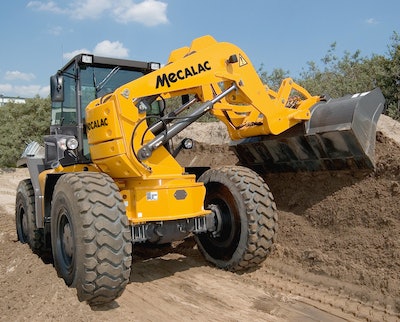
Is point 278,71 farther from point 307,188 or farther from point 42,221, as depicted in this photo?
point 42,221

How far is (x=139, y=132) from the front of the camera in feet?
14.1

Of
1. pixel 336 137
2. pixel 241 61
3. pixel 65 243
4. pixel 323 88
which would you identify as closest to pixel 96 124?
pixel 65 243

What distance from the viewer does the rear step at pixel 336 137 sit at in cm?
505

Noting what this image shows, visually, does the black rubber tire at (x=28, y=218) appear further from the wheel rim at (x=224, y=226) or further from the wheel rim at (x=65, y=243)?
the wheel rim at (x=224, y=226)

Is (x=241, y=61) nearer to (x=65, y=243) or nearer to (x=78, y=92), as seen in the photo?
(x=78, y=92)

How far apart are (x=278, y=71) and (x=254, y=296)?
46.1 ft

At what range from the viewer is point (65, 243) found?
425 cm

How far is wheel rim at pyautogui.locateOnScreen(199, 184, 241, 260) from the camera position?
5105 mm

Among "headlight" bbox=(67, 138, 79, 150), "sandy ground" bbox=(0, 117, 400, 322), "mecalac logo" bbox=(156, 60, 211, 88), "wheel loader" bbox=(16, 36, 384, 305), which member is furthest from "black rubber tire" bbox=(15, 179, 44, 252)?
"mecalac logo" bbox=(156, 60, 211, 88)

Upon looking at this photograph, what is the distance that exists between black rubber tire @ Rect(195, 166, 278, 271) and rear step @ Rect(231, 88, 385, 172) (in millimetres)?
948

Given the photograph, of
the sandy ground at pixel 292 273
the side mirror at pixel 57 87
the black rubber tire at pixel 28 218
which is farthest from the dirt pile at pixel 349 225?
the side mirror at pixel 57 87

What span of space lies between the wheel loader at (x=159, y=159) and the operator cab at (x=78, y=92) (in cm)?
1

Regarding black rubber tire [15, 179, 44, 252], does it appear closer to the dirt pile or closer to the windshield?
the windshield

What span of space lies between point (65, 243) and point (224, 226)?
1.93 meters
